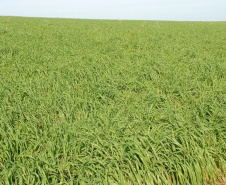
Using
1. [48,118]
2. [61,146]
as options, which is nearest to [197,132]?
[61,146]

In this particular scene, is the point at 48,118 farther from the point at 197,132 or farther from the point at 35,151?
the point at 197,132

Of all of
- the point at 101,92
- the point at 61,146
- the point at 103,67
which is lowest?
A: the point at 61,146

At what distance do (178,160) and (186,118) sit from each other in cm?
95

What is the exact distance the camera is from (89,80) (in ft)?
16.9

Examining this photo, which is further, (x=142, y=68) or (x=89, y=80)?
(x=142, y=68)

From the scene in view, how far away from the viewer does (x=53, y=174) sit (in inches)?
93.9

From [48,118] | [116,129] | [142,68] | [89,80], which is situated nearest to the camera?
[116,129]

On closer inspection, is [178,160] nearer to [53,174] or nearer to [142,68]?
[53,174]

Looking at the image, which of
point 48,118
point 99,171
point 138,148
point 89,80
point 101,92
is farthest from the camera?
point 89,80

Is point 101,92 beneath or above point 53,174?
above

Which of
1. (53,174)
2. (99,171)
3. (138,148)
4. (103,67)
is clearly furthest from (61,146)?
(103,67)

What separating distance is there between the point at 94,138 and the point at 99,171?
1.63 feet

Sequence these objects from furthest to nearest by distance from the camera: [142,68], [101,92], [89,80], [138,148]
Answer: [142,68] < [89,80] < [101,92] < [138,148]

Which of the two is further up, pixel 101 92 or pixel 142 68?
pixel 142 68
